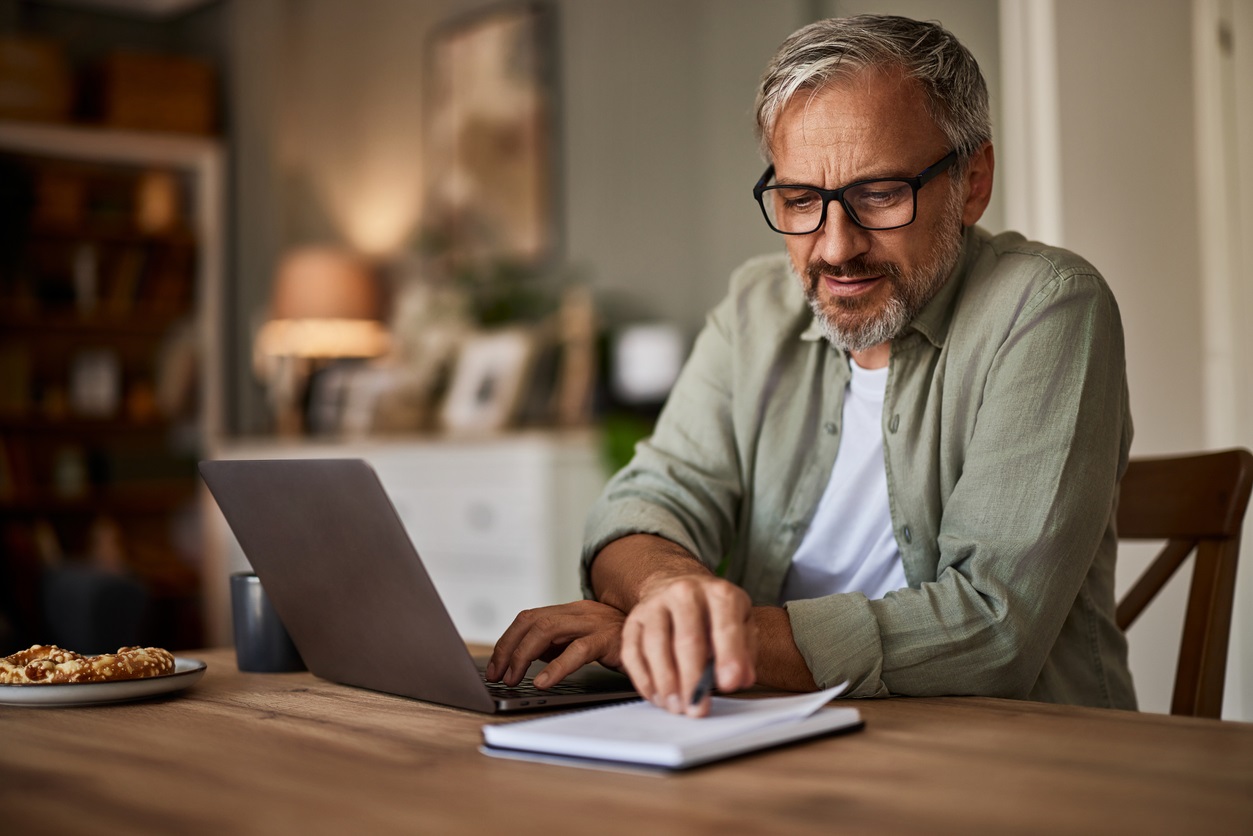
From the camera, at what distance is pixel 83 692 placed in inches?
41.6

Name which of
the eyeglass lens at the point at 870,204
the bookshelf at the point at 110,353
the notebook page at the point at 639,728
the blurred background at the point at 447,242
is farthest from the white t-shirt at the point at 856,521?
the bookshelf at the point at 110,353

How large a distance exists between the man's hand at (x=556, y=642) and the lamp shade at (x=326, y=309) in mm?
3800

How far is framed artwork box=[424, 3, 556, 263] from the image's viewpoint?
14.0ft

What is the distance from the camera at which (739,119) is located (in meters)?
3.69

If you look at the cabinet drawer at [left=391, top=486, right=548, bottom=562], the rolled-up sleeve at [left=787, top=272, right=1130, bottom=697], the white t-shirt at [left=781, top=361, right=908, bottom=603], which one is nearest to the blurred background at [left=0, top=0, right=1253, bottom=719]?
the cabinet drawer at [left=391, top=486, right=548, bottom=562]

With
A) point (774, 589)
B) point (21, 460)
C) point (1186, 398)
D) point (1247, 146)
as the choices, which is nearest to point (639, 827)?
point (774, 589)

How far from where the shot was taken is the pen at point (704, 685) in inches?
35.3

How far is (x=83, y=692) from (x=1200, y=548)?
4.04 ft

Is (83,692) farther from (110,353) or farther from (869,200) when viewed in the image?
(110,353)

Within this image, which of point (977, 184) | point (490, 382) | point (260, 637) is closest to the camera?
point (260, 637)

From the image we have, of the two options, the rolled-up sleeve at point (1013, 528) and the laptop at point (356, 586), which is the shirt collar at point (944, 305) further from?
the laptop at point (356, 586)

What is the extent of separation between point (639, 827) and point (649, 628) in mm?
264

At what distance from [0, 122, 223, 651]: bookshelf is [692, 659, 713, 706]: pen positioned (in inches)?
182

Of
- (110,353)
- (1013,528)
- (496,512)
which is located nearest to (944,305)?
(1013,528)
